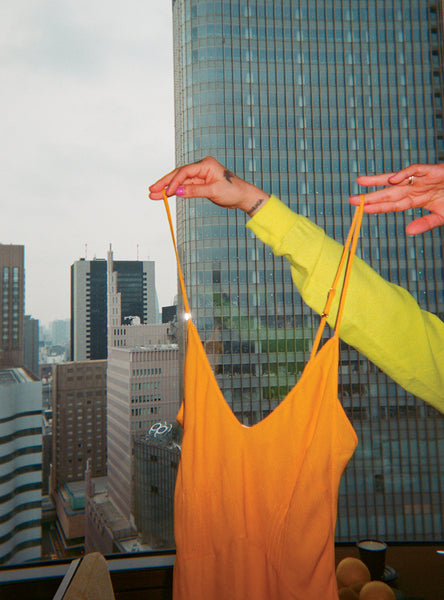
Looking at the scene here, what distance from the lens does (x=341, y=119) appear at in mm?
16922

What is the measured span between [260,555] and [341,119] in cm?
1882

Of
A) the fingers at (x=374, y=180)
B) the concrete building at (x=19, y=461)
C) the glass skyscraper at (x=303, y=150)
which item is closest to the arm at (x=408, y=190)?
the fingers at (x=374, y=180)

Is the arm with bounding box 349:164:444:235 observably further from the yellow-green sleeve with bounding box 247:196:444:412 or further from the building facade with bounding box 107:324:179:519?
the building facade with bounding box 107:324:179:519

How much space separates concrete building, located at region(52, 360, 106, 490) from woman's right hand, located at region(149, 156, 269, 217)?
16.0 metres

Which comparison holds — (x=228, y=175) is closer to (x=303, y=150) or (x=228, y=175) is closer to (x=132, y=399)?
(x=303, y=150)

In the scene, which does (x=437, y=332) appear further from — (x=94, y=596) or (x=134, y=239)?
(x=134, y=239)

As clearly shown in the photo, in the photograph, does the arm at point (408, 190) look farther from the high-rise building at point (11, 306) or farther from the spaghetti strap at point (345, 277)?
the high-rise building at point (11, 306)

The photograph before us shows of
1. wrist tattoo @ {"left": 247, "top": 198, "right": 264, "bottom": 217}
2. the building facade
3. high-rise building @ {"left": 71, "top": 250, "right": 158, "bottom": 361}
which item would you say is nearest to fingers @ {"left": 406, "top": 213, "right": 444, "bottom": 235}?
wrist tattoo @ {"left": 247, "top": 198, "right": 264, "bottom": 217}

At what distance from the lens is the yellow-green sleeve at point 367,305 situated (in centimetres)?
63

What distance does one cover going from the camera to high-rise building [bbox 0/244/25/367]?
5.45 m

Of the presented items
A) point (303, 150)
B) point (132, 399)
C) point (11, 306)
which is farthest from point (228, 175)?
point (132, 399)

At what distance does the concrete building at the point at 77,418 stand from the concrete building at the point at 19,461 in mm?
4879

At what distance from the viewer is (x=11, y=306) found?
225 inches

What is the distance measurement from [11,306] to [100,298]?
262 inches
